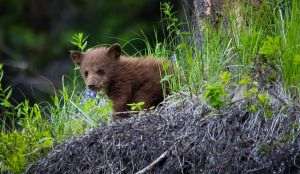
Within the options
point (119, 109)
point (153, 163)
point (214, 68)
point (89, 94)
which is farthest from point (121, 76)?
point (153, 163)

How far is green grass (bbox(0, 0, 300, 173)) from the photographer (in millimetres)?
7590

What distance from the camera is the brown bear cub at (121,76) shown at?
8.56 m

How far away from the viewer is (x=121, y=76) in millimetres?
8766

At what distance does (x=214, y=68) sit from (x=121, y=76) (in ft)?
3.12

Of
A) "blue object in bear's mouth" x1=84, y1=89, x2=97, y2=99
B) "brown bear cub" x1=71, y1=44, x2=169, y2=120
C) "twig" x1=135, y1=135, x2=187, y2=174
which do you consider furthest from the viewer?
"blue object in bear's mouth" x1=84, y1=89, x2=97, y2=99

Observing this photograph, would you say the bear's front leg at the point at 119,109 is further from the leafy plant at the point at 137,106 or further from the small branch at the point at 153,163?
the small branch at the point at 153,163

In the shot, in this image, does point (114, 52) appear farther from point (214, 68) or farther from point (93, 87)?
point (214, 68)

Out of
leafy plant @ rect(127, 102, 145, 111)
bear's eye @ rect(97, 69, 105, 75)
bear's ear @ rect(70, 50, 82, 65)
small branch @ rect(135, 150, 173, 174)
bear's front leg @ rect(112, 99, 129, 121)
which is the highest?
bear's ear @ rect(70, 50, 82, 65)

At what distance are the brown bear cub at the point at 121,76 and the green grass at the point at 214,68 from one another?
0.13 metres

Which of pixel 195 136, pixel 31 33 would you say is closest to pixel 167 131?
Answer: pixel 195 136

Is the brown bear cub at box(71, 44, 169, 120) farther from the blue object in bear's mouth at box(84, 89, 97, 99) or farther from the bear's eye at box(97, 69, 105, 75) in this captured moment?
the blue object in bear's mouth at box(84, 89, 97, 99)

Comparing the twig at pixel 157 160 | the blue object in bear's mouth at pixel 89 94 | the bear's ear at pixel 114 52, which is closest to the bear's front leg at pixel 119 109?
the bear's ear at pixel 114 52

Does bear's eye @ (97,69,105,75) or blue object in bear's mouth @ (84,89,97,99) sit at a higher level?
bear's eye @ (97,69,105,75)

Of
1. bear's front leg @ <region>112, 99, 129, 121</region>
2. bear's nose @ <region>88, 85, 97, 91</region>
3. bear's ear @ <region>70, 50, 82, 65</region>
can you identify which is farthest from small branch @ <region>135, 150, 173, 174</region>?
bear's ear @ <region>70, 50, 82, 65</region>
